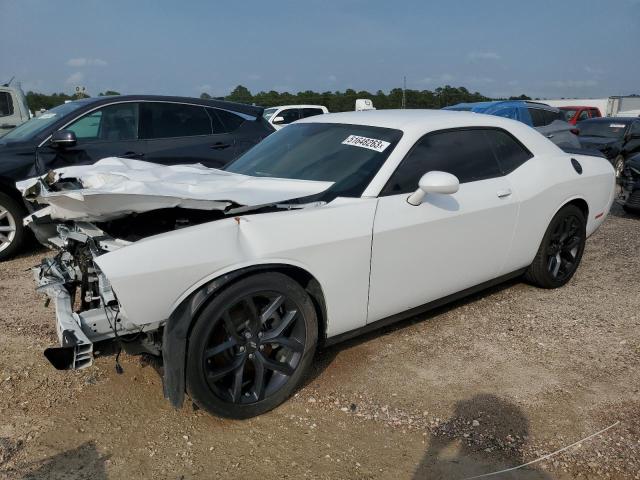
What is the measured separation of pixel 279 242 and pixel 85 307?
1.25m

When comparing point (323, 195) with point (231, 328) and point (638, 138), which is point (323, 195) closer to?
point (231, 328)

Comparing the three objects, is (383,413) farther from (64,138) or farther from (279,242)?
(64,138)

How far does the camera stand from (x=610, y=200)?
16.4 ft

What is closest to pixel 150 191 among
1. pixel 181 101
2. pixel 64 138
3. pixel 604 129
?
pixel 64 138

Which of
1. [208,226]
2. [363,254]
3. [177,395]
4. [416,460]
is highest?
[208,226]

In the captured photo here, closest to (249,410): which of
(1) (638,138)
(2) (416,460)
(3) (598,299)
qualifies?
(2) (416,460)

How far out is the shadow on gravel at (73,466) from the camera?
2.37 meters

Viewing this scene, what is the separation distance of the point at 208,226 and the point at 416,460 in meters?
1.50

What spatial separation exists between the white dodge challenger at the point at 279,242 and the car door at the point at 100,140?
2.14 meters

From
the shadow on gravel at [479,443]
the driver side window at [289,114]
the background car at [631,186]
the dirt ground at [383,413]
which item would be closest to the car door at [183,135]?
the dirt ground at [383,413]

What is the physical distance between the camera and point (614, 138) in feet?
39.5

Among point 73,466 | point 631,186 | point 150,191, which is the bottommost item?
point 73,466

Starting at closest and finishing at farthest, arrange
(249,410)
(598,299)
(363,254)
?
(249,410)
(363,254)
(598,299)

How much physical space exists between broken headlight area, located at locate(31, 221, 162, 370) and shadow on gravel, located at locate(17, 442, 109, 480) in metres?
0.45
